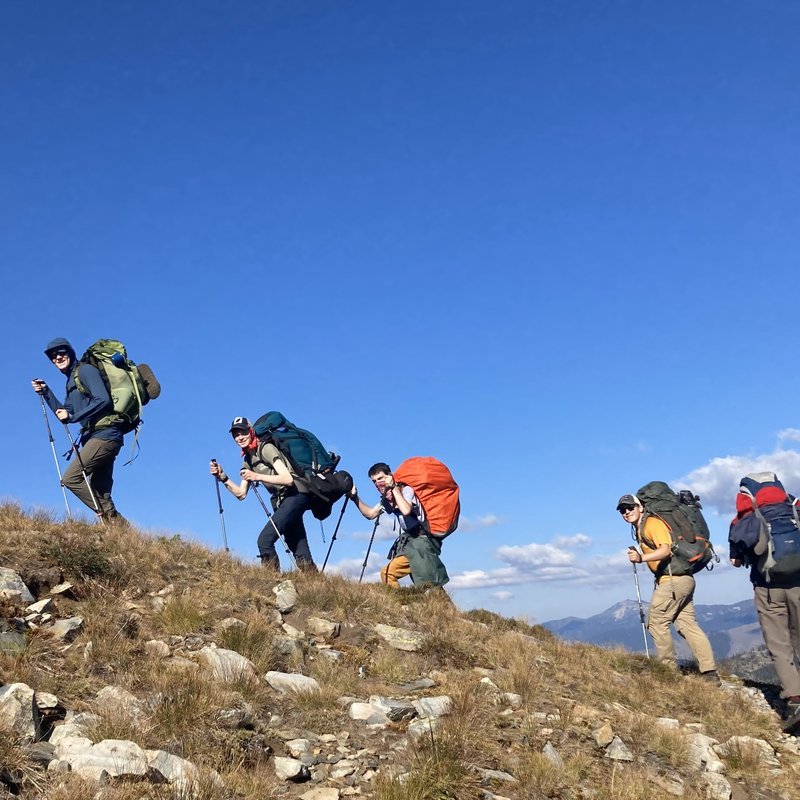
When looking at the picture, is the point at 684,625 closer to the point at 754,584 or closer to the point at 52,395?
the point at 754,584

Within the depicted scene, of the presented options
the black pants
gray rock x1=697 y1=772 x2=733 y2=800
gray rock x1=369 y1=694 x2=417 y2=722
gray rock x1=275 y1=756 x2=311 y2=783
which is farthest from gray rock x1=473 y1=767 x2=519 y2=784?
the black pants

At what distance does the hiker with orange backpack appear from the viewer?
42.3 feet

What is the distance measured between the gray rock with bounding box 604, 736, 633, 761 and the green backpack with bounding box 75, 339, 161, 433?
9260mm

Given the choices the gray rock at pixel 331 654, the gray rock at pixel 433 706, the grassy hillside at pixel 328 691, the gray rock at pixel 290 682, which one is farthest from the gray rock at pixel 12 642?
the gray rock at pixel 433 706

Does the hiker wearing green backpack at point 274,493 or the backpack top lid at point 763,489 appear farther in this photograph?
the hiker wearing green backpack at point 274,493

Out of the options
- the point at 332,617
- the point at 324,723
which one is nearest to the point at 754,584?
the point at 332,617

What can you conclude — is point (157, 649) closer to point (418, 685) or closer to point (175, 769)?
point (175, 769)

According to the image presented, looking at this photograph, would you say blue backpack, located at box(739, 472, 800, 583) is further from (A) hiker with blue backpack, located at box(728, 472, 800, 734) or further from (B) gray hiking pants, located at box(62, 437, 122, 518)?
(B) gray hiking pants, located at box(62, 437, 122, 518)

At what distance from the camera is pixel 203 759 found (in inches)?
240

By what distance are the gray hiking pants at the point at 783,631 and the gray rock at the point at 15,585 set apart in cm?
1012

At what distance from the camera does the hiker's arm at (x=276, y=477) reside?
40.7ft

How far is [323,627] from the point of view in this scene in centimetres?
1032

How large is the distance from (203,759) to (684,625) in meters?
9.24

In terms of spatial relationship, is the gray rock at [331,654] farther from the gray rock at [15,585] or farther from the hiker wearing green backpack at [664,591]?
the hiker wearing green backpack at [664,591]
